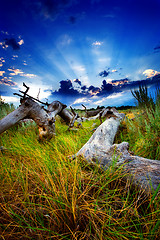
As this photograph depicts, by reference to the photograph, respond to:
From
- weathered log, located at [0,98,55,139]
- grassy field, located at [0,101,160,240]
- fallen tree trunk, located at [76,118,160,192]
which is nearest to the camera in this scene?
grassy field, located at [0,101,160,240]

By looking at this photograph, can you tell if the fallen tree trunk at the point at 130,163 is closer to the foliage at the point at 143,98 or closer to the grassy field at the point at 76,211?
the grassy field at the point at 76,211

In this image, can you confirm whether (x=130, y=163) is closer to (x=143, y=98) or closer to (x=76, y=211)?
(x=76, y=211)

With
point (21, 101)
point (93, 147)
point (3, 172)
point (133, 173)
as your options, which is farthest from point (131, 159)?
point (21, 101)

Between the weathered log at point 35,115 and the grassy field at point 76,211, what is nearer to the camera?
the grassy field at point 76,211

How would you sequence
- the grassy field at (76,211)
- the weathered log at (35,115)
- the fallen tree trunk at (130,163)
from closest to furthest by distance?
the grassy field at (76,211), the fallen tree trunk at (130,163), the weathered log at (35,115)

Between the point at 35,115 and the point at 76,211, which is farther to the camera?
→ the point at 35,115

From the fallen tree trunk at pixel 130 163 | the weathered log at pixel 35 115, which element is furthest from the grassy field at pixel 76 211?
the weathered log at pixel 35 115

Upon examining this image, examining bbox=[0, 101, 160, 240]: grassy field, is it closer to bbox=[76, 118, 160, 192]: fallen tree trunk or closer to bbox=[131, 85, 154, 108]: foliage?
bbox=[76, 118, 160, 192]: fallen tree trunk

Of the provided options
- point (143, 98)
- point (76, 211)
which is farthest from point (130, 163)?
point (143, 98)

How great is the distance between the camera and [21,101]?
3.46 m

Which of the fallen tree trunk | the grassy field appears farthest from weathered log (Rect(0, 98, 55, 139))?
the fallen tree trunk

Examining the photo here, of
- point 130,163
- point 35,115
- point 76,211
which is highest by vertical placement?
point 35,115

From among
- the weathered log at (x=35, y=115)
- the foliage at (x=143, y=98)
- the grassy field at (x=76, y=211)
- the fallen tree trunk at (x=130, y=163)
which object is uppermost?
the foliage at (x=143, y=98)

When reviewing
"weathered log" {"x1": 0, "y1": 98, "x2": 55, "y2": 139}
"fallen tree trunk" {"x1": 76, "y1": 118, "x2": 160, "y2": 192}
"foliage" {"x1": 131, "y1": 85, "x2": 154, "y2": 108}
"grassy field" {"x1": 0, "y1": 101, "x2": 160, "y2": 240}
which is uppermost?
"foliage" {"x1": 131, "y1": 85, "x2": 154, "y2": 108}
